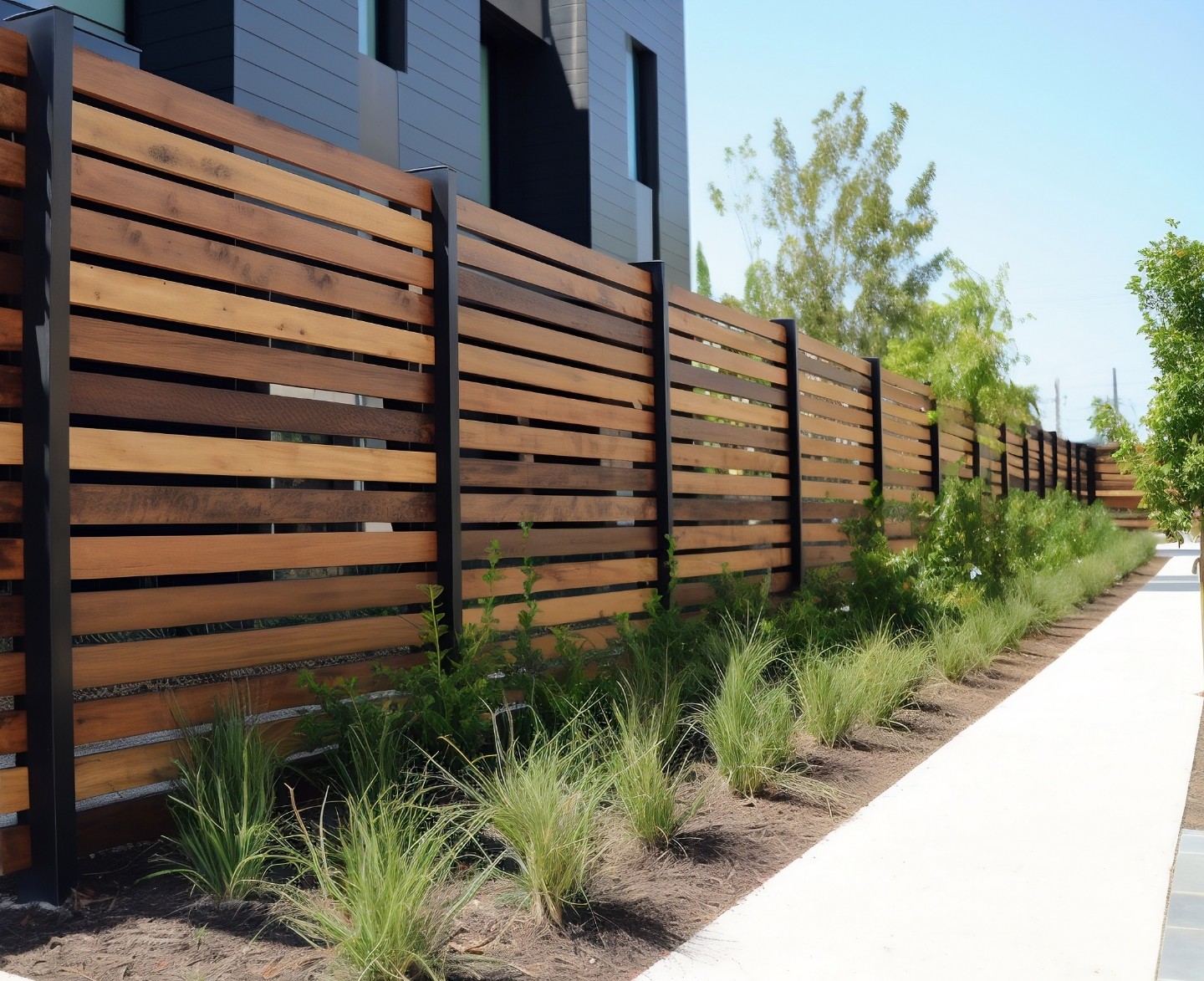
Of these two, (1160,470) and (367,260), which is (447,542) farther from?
(1160,470)

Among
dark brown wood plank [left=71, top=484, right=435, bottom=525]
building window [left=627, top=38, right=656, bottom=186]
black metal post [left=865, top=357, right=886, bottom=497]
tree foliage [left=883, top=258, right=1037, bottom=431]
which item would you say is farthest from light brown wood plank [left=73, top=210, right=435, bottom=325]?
building window [left=627, top=38, right=656, bottom=186]

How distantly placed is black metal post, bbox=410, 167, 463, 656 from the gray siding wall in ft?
21.6

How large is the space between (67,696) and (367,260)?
1949 mm

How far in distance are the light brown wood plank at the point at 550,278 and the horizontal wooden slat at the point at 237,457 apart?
0.95 meters

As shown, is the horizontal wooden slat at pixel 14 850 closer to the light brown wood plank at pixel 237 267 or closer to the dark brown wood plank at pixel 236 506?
the dark brown wood plank at pixel 236 506

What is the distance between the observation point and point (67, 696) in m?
2.95

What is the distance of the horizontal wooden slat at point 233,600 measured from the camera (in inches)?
123

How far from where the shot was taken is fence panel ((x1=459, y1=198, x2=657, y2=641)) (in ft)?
15.4

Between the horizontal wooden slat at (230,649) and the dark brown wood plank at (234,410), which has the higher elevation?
the dark brown wood plank at (234,410)

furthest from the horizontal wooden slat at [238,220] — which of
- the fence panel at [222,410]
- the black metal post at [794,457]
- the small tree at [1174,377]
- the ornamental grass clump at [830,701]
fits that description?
the black metal post at [794,457]

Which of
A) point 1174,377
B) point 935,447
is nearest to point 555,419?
point 1174,377

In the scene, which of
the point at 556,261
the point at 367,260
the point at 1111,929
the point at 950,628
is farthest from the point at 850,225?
the point at 1111,929

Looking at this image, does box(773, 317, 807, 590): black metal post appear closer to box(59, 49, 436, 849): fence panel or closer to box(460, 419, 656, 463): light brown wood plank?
box(460, 419, 656, 463): light brown wood plank

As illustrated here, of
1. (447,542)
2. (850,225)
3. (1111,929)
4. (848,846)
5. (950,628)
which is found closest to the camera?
(1111,929)
